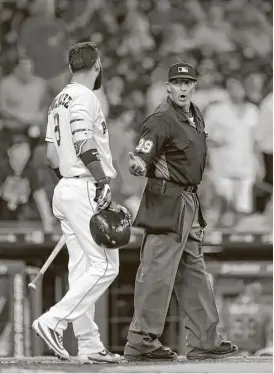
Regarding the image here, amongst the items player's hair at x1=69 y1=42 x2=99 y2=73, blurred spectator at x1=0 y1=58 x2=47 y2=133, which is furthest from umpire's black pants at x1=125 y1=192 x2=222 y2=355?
blurred spectator at x1=0 y1=58 x2=47 y2=133

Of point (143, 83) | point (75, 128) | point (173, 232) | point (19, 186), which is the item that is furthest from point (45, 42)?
point (75, 128)

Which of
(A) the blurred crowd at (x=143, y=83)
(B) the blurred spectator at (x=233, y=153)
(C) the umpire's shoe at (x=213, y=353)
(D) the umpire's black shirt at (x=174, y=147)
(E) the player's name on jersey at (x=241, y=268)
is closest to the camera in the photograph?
(D) the umpire's black shirt at (x=174, y=147)

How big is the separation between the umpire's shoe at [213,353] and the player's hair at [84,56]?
6.17 ft

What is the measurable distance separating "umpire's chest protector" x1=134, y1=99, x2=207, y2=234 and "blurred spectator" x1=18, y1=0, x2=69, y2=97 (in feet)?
19.0

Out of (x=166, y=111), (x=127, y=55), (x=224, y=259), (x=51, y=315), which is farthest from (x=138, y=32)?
(x=51, y=315)

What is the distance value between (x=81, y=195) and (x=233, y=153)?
19.7ft

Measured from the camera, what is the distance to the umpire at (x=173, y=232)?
21.5 ft

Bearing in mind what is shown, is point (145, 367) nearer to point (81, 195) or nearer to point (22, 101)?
point (81, 195)

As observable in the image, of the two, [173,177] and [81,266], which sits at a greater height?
[173,177]

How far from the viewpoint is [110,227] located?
6.14 m

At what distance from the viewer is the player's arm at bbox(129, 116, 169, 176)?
6.30m

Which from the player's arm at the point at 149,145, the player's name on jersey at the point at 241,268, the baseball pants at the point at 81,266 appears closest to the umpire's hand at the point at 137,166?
the player's arm at the point at 149,145

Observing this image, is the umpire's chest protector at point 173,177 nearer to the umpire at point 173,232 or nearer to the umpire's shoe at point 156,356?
the umpire at point 173,232

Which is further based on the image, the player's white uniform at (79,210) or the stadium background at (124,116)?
the stadium background at (124,116)
